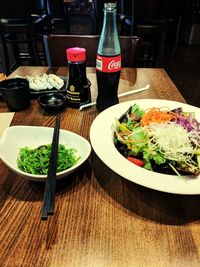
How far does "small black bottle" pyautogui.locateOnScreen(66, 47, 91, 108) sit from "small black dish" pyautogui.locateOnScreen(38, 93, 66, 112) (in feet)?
0.13

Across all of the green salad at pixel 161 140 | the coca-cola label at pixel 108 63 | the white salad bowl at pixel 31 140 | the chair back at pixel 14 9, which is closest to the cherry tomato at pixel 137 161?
the green salad at pixel 161 140

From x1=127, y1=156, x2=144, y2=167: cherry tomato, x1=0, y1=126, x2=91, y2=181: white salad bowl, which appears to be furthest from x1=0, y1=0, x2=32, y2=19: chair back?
x1=127, y1=156, x2=144, y2=167: cherry tomato

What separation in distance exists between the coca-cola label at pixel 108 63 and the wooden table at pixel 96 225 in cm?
41

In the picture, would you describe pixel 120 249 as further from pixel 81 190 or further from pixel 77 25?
pixel 77 25

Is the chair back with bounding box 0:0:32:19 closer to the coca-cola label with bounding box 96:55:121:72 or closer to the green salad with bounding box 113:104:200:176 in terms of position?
the coca-cola label with bounding box 96:55:121:72

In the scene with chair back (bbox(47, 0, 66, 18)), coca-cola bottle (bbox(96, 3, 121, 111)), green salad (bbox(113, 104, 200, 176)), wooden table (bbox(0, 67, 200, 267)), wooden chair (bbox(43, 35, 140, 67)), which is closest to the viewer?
wooden table (bbox(0, 67, 200, 267))

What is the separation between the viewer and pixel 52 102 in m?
1.03

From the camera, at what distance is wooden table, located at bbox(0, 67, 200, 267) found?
0.48 metres

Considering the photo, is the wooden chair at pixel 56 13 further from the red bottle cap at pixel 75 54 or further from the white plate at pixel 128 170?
the white plate at pixel 128 170

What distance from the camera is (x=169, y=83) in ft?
4.27

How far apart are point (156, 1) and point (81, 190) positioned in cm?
230

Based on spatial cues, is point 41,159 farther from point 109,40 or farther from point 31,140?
point 109,40

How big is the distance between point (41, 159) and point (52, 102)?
16.4 inches

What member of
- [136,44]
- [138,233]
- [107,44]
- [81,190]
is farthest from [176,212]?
[136,44]
